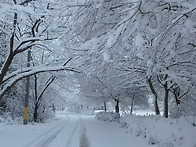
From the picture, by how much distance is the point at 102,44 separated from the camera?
4047mm

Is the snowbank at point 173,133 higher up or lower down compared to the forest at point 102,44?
lower down

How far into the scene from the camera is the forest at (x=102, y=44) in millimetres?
3897

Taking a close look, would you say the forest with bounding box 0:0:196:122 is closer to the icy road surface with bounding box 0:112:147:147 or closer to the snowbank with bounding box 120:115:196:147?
the snowbank with bounding box 120:115:196:147

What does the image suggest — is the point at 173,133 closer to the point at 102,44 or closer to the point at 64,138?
the point at 102,44

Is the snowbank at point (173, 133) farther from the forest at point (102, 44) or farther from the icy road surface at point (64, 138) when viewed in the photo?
the forest at point (102, 44)

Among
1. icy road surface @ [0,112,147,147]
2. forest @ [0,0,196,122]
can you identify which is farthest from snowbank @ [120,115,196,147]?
forest @ [0,0,196,122]

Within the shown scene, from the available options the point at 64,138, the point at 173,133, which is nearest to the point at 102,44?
the point at 173,133

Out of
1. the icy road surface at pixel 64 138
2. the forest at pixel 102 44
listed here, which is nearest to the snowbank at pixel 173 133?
the icy road surface at pixel 64 138

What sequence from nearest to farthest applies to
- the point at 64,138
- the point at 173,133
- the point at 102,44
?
the point at 102,44, the point at 173,133, the point at 64,138

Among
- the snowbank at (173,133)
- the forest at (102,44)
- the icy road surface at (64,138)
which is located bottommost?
the icy road surface at (64,138)

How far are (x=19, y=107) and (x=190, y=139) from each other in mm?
16929

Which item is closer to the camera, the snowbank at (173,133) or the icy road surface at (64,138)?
the snowbank at (173,133)

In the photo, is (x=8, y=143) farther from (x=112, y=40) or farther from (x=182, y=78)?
(x=182, y=78)

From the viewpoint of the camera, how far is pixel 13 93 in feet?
62.4
